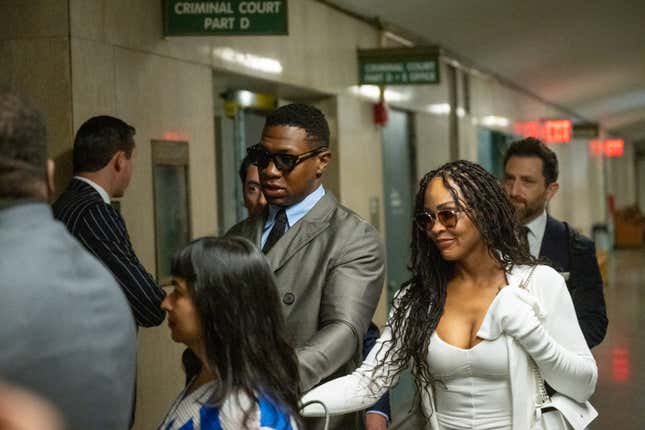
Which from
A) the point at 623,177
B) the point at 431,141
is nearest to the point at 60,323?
the point at 431,141

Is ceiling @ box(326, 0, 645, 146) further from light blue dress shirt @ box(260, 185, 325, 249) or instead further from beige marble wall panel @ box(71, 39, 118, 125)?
light blue dress shirt @ box(260, 185, 325, 249)

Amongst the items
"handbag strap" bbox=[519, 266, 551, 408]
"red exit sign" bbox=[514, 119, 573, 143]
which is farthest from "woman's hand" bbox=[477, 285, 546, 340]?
"red exit sign" bbox=[514, 119, 573, 143]

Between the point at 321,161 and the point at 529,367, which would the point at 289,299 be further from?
the point at 529,367

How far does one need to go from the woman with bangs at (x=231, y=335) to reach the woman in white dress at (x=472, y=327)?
52 centimetres

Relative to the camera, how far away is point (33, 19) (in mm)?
4891

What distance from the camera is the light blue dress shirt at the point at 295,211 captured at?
10.2 feet

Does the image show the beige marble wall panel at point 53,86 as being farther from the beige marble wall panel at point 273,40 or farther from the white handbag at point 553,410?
the white handbag at point 553,410

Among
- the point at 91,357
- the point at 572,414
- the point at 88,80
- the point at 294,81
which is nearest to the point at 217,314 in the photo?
the point at 91,357

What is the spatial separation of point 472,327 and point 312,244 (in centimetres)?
53

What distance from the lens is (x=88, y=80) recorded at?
496 centimetres

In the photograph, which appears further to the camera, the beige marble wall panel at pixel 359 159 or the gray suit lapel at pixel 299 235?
the beige marble wall panel at pixel 359 159

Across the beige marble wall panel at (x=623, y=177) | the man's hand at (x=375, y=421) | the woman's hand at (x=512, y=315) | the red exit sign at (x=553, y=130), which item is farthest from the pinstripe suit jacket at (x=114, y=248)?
the beige marble wall panel at (x=623, y=177)

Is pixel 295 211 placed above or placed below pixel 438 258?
above

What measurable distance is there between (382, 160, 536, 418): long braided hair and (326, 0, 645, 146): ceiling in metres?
5.90
